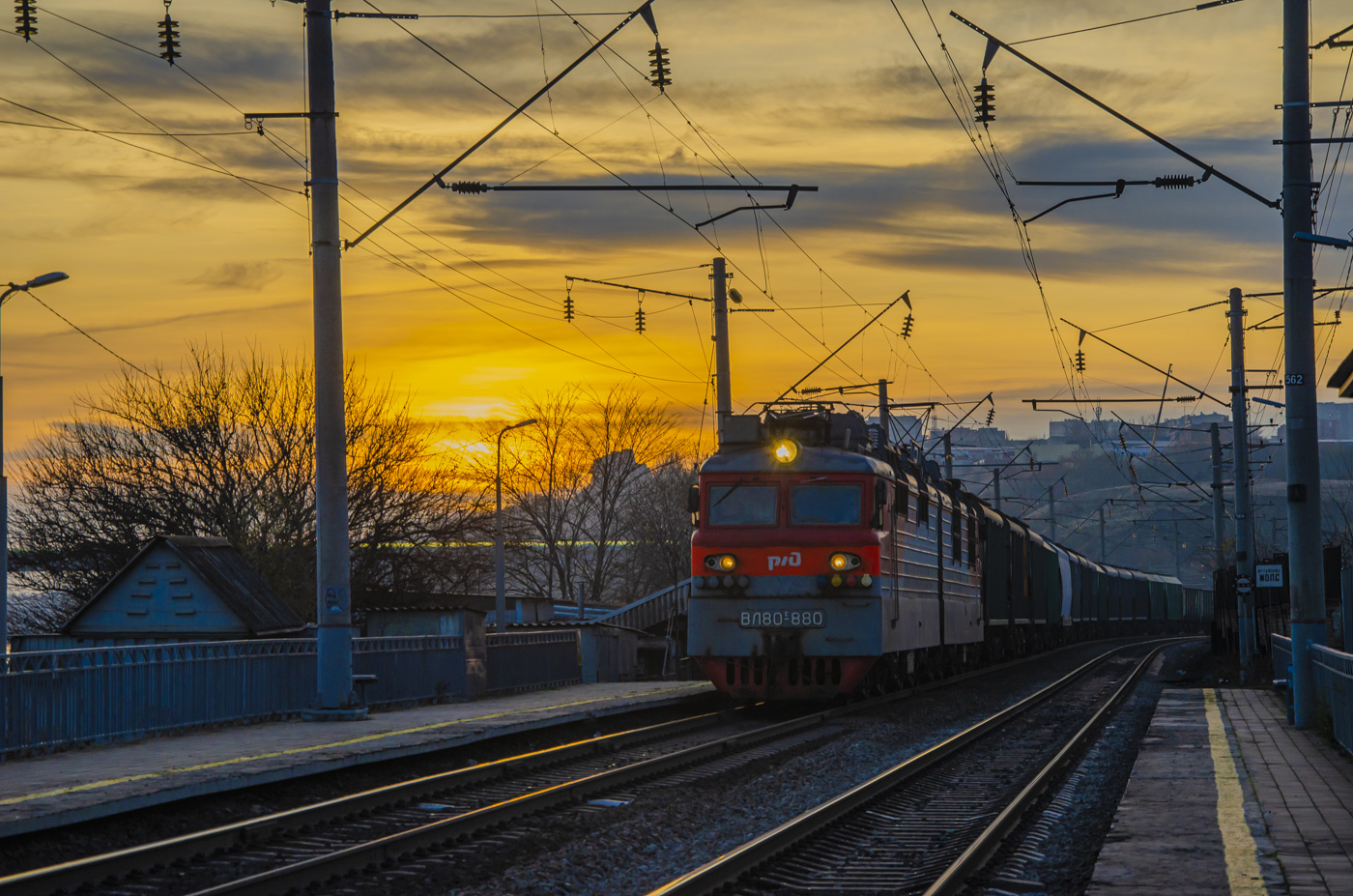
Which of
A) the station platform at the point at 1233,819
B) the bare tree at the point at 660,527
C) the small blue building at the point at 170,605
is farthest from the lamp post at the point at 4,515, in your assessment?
the bare tree at the point at 660,527

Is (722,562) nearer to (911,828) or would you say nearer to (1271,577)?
(911,828)

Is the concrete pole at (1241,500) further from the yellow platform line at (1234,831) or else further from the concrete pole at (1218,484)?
the yellow platform line at (1234,831)

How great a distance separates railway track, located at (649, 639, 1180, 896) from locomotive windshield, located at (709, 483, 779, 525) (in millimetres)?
4150

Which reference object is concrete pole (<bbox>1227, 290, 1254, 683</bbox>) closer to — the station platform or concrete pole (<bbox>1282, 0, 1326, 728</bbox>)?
concrete pole (<bbox>1282, 0, 1326, 728</bbox>)

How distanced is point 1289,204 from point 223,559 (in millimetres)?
17473

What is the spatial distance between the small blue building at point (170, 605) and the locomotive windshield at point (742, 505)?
8420mm

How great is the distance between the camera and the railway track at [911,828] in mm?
9117

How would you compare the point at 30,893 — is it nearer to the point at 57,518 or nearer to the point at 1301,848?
the point at 1301,848

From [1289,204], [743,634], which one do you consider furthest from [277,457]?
[1289,204]

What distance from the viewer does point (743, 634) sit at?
781 inches

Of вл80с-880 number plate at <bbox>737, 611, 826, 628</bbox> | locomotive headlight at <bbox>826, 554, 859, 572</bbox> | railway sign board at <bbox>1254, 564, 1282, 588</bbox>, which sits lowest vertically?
вл80с-880 number plate at <bbox>737, 611, 826, 628</bbox>

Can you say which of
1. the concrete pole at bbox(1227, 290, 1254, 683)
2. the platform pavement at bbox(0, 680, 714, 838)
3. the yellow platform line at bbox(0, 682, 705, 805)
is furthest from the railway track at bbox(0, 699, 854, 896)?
the concrete pole at bbox(1227, 290, 1254, 683)

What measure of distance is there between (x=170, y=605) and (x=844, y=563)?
37.2 ft

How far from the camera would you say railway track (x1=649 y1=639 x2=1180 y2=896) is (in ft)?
29.9
